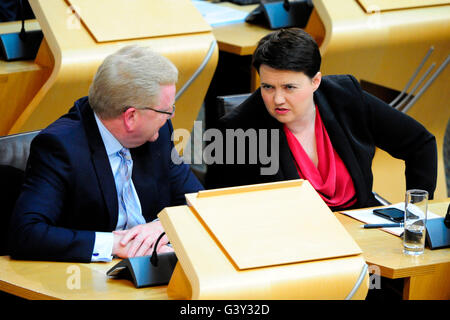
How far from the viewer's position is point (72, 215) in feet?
7.40

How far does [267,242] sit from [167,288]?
289 millimetres

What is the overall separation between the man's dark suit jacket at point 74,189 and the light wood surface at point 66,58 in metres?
0.71

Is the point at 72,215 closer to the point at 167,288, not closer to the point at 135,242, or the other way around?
the point at 135,242

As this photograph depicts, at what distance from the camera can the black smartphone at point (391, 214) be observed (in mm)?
2357

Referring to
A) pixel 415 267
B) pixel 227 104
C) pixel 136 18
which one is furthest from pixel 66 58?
pixel 415 267

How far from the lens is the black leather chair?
7.68 ft

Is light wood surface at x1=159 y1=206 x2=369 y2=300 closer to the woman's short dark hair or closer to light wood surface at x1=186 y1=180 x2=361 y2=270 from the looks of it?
light wood surface at x1=186 y1=180 x2=361 y2=270

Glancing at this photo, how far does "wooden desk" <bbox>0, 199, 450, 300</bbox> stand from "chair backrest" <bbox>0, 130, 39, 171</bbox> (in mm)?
389

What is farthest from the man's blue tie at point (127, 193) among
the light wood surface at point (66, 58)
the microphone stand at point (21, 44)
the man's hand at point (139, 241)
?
the microphone stand at point (21, 44)

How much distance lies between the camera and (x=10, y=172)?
2355 mm

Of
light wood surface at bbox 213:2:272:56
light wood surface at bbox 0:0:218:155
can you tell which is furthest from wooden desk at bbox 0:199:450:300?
light wood surface at bbox 213:2:272:56

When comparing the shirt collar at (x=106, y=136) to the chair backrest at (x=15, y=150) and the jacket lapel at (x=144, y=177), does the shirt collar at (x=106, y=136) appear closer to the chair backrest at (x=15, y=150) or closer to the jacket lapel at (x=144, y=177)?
the jacket lapel at (x=144, y=177)

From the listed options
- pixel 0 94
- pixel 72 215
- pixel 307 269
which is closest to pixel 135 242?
pixel 72 215

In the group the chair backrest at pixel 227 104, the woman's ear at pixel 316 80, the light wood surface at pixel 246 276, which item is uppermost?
the woman's ear at pixel 316 80
